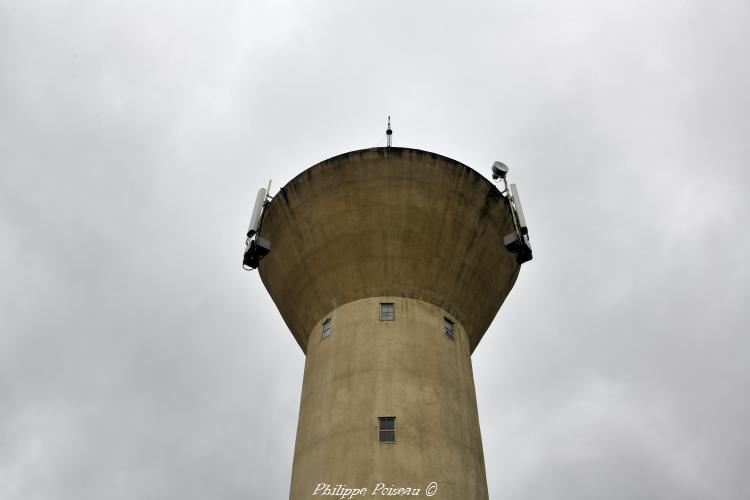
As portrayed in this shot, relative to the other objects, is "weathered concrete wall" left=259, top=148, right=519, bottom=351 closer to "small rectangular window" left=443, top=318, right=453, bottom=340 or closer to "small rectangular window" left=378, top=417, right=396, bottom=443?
"small rectangular window" left=443, top=318, right=453, bottom=340

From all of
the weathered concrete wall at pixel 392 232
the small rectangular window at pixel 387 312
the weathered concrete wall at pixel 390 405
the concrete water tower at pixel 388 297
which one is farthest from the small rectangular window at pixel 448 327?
the small rectangular window at pixel 387 312

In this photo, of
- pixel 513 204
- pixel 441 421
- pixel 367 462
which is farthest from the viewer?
pixel 513 204

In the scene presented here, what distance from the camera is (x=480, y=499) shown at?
1508cm

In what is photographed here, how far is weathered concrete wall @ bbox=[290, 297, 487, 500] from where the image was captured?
1452 centimetres

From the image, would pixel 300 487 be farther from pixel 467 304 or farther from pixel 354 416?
pixel 467 304

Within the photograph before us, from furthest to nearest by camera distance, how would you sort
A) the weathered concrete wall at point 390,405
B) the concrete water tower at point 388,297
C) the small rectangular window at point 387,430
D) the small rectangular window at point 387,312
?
the small rectangular window at point 387,312
the concrete water tower at point 388,297
the small rectangular window at point 387,430
the weathered concrete wall at point 390,405

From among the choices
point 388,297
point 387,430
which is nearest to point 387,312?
point 388,297

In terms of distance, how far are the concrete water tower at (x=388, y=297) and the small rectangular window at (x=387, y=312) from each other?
30 mm

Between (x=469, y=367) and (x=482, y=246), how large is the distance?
3.36m

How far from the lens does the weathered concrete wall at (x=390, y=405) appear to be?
14.5 metres

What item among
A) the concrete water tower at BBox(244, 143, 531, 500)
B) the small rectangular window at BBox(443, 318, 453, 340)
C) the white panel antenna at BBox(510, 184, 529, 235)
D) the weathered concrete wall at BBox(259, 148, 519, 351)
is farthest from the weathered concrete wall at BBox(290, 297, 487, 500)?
the white panel antenna at BBox(510, 184, 529, 235)

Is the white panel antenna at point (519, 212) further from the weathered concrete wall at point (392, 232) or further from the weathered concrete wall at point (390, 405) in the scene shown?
the weathered concrete wall at point (390, 405)

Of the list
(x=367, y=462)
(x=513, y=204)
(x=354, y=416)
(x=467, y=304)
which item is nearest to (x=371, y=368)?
(x=354, y=416)

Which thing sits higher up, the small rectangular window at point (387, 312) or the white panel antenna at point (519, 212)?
the white panel antenna at point (519, 212)
